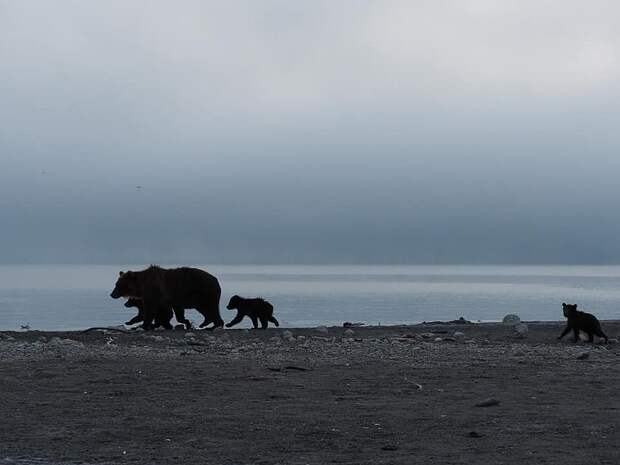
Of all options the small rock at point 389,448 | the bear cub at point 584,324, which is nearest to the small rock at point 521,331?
the bear cub at point 584,324

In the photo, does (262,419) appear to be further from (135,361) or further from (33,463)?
(135,361)

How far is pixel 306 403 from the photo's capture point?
35.8 feet

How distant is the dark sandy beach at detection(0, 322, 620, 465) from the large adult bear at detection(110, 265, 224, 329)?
5.82 meters

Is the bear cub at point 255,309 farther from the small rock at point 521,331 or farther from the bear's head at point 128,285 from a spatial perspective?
the small rock at point 521,331

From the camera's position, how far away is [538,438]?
8.80 meters

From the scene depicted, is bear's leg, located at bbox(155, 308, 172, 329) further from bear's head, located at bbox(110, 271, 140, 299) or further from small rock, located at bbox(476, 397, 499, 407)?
small rock, located at bbox(476, 397, 499, 407)

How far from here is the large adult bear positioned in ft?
78.4

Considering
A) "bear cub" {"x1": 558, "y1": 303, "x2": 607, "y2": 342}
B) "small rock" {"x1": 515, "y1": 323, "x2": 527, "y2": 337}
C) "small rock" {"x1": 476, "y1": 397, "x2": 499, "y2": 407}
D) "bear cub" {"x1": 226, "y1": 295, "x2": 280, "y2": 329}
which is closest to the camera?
"small rock" {"x1": 476, "y1": 397, "x2": 499, "y2": 407}

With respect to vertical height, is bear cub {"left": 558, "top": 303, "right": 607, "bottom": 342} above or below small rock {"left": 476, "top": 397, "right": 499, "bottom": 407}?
above

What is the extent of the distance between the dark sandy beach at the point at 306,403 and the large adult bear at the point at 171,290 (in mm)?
5816

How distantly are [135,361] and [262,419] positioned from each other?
5217 millimetres

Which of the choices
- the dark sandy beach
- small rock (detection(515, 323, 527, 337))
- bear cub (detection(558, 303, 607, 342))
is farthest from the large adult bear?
bear cub (detection(558, 303, 607, 342))

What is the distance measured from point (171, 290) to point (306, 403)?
552 inches

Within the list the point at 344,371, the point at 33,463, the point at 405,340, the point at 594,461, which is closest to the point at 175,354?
the point at 344,371
